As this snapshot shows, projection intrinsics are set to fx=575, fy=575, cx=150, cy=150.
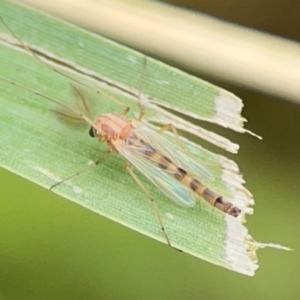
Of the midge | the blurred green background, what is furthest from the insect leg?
the blurred green background

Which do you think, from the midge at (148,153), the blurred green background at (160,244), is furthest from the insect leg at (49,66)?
the blurred green background at (160,244)

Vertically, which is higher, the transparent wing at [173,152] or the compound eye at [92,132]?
the transparent wing at [173,152]

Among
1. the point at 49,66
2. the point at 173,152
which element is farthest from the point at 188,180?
the point at 49,66

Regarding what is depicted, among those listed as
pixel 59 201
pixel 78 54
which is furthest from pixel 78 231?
pixel 78 54

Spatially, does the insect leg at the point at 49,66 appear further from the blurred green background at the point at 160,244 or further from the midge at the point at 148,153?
the blurred green background at the point at 160,244

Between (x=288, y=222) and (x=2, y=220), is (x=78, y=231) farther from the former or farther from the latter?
(x=288, y=222)

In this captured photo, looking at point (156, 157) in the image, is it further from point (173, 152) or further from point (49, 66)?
point (49, 66)
